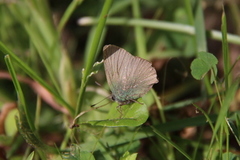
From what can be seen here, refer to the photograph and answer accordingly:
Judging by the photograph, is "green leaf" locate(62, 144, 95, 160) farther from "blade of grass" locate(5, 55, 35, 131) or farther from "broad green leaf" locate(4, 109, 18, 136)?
"broad green leaf" locate(4, 109, 18, 136)

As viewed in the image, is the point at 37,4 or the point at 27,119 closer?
the point at 27,119

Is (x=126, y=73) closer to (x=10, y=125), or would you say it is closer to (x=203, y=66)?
(x=203, y=66)

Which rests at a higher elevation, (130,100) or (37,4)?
(37,4)

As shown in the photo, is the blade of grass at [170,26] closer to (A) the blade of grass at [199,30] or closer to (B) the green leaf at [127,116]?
(A) the blade of grass at [199,30]

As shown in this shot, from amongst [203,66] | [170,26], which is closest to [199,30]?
[170,26]

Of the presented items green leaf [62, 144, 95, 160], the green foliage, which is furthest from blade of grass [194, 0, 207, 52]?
green leaf [62, 144, 95, 160]

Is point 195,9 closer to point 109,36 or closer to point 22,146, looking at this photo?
point 109,36

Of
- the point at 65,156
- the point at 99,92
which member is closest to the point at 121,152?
the point at 65,156
